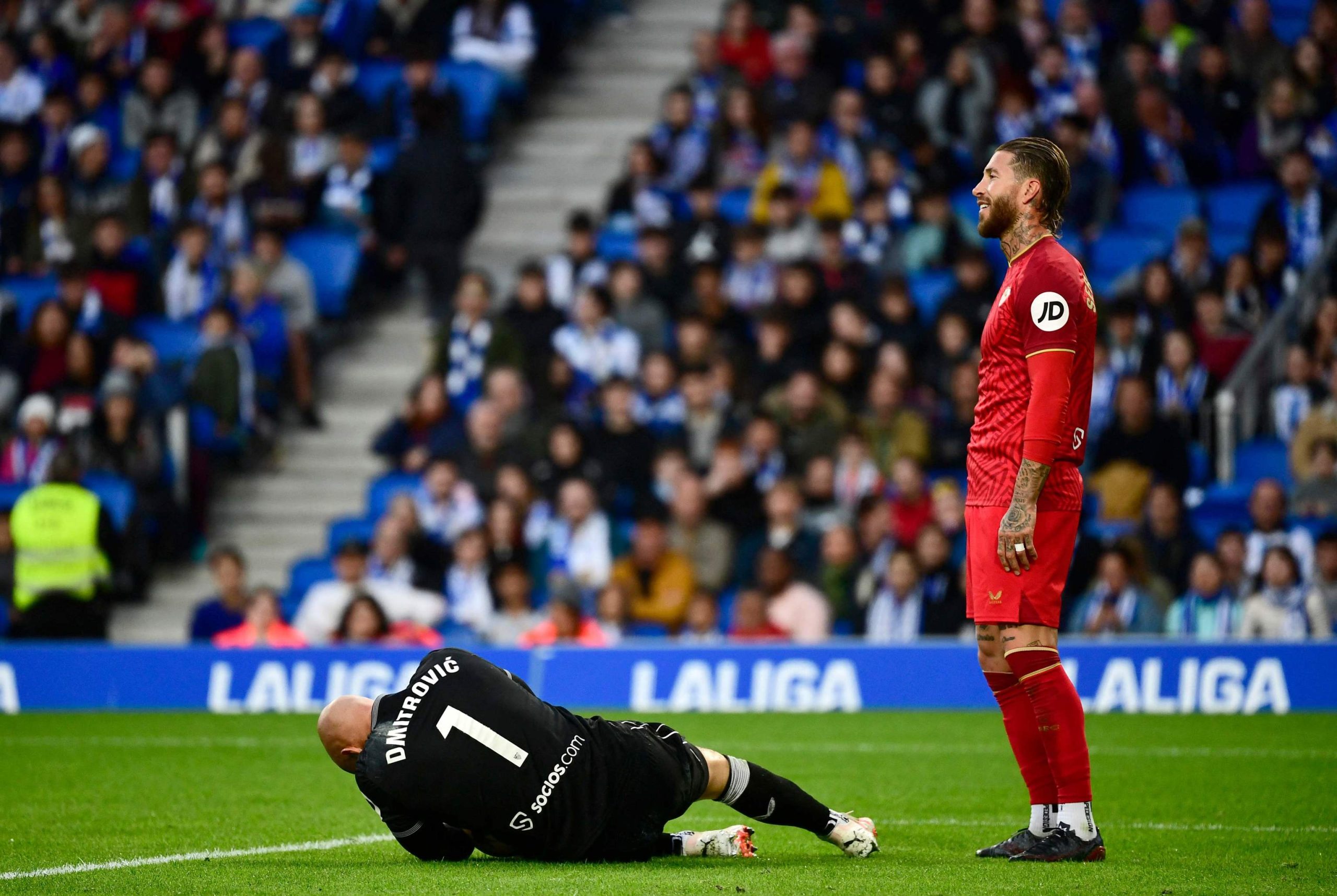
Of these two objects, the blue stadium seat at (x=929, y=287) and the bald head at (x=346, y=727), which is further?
the blue stadium seat at (x=929, y=287)

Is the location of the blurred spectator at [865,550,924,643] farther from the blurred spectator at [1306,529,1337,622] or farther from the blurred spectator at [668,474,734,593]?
the blurred spectator at [1306,529,1337,622]

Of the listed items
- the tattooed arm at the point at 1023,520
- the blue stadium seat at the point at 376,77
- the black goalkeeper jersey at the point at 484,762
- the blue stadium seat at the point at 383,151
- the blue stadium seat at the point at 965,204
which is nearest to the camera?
the black goalkeeper jersey at the point at 484,762

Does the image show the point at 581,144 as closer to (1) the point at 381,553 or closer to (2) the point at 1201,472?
(1) the point at 381,553

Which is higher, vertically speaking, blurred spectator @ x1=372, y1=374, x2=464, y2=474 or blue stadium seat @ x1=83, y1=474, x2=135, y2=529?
blurred spectator @ x1=372, y1=374, x2=464, y2=474

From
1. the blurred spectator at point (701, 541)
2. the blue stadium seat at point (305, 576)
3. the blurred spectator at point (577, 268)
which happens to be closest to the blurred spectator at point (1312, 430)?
the blurred spectator at point (701, 541)

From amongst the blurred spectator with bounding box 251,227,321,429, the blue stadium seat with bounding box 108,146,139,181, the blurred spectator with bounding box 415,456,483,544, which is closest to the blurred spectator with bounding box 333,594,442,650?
the blurred spectator with bounding box 415,456,483,544

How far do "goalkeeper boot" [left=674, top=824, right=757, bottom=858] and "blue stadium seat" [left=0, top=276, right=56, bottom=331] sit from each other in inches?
507

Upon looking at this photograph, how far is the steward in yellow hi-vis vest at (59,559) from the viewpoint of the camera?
14.3 meters

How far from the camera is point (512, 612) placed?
14.1 m

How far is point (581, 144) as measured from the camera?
20.0 m

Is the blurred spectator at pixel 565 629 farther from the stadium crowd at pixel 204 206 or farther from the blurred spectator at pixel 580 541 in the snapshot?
the stadium crowd at pixel 204 206

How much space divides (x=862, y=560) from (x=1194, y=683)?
2.62 meters

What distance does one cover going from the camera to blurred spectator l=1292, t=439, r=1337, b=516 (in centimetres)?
1341

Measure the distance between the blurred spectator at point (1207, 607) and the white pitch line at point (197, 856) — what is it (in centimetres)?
722
